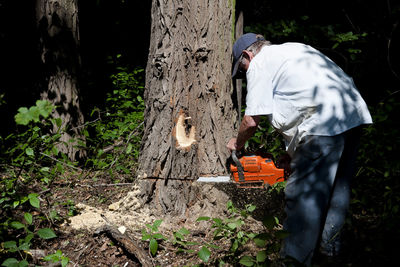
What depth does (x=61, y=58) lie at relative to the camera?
5039 mm

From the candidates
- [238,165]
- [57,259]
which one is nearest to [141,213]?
[57,259]

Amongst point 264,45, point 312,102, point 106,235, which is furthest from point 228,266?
point 264,45

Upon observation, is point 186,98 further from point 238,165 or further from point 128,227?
point 128,227

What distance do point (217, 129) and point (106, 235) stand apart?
1.50 meters

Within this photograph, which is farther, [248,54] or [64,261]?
[248,54]

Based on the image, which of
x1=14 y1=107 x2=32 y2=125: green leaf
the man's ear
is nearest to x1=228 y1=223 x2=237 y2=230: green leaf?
the man's ear

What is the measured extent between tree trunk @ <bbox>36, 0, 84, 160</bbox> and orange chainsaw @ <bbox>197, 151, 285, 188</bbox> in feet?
9.03

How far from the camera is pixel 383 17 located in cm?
515

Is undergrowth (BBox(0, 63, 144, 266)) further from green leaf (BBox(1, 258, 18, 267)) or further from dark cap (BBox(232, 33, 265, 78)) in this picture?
dark cap (BBox(232, 33, 265, 78))

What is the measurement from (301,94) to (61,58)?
383 centimetres

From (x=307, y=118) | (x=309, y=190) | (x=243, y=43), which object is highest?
(x=243, y=43)

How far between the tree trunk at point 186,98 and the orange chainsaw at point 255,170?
10.9 inches

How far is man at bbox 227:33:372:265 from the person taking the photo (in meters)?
2.58

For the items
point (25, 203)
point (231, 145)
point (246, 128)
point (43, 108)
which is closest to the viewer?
point (43, 108)
